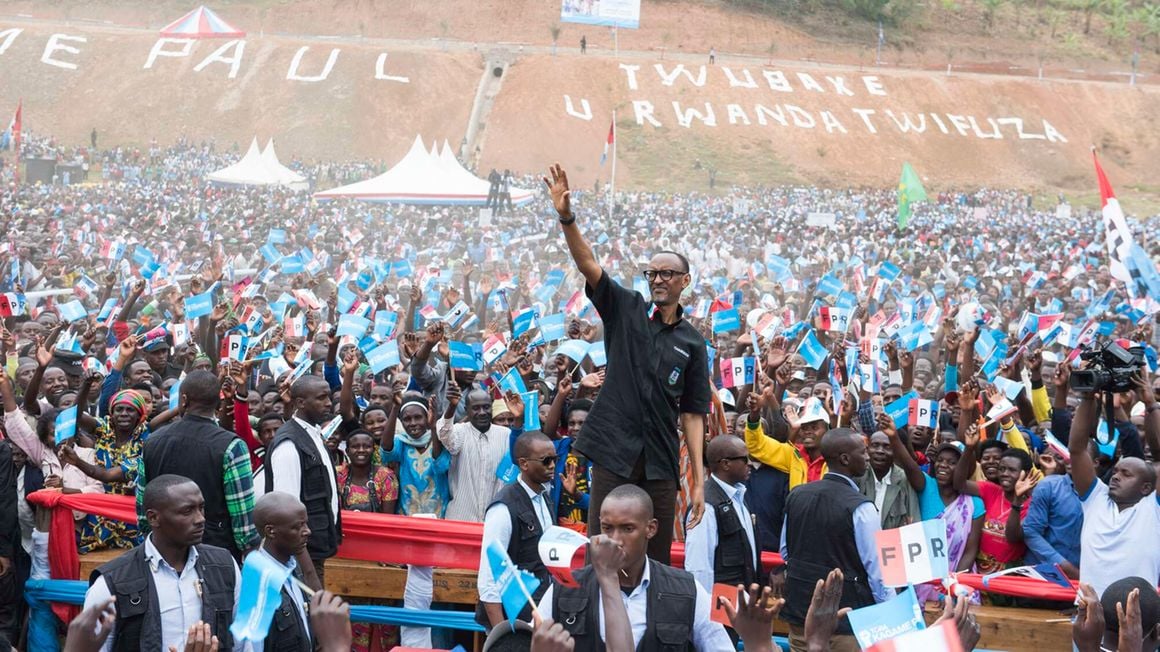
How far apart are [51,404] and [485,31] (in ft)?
199

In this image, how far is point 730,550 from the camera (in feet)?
18.5

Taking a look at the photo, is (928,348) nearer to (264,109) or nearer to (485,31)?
(264,109)

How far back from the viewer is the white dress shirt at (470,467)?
7.12 m

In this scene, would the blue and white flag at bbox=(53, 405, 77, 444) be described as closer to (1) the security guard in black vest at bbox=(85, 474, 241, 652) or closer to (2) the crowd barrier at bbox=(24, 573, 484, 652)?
(2) the crowd barrier at bbox=(24, 573, 484, 652)

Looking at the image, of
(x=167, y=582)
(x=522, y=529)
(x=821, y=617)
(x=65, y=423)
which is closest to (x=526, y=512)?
(x=522, y=529)

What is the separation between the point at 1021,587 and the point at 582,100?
52.4 meters

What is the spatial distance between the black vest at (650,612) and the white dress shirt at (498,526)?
3.21 ft

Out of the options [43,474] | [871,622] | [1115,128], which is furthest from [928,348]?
[1115,128]

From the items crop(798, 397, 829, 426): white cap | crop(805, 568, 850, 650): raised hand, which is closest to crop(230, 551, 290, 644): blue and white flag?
crop(805, 568, 850, 650): raised hand

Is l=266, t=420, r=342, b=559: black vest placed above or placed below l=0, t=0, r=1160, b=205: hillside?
above

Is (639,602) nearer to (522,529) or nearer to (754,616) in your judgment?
(754,616)

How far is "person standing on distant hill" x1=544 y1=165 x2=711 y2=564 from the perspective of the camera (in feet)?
15.7

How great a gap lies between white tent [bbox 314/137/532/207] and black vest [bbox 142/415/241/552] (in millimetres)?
24640

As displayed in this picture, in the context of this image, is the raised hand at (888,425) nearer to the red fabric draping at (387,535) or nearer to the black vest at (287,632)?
the red fabric draping at (387,535)
